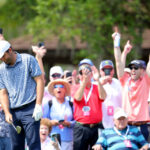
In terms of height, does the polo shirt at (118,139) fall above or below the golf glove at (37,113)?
below

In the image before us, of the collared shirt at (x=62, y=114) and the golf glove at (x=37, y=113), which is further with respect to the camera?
the collared shirt at (x=62, y=114)

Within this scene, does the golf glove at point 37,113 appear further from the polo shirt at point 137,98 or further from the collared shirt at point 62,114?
the polo shirt at point 137,98

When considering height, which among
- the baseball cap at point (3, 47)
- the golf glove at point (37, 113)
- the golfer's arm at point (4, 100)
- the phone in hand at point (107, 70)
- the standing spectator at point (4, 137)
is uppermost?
the baseball cap at point (3, 47)

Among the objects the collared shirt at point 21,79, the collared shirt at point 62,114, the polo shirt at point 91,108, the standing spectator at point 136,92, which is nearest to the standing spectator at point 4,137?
the collared shirt at point 21,79

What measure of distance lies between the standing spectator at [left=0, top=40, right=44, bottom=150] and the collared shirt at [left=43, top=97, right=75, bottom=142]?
196cm

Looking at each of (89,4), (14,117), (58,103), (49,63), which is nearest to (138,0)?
(89,4)

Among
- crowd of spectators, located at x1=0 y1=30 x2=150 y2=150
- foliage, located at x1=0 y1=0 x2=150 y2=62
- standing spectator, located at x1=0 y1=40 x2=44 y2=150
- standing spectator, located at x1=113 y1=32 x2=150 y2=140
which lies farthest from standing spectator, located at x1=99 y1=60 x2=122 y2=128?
foliage, located at x1=0 y1=0 x2=150 y2=62

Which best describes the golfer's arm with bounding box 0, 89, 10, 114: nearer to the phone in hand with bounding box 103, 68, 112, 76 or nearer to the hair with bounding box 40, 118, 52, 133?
the hair with bounding box 40, 118, 52, 133

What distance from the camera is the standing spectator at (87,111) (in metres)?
8.59

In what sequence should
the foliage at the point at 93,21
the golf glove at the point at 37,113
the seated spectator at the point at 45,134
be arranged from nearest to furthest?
the golf glove at the point at 37,113
the seated spectator at the point at 45,134
the foliage at the point at 93,21

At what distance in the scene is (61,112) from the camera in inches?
355

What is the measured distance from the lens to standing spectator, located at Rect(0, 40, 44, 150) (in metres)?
6.84

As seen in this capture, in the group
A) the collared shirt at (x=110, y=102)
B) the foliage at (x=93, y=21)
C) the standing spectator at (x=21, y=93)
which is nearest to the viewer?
the standing spectator at (x=21, y=93)

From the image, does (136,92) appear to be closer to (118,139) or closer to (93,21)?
(118,139)
